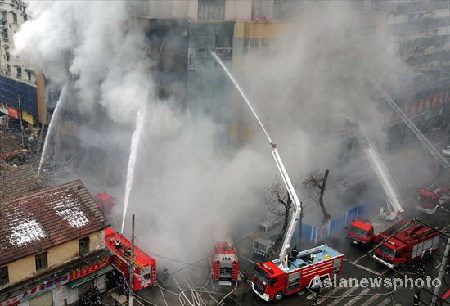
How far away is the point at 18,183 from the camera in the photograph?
77.0ft

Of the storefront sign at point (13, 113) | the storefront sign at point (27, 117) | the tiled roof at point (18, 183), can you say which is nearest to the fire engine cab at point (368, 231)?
the tiled roof at point (18, 183)

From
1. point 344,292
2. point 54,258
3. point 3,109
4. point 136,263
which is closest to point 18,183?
point 54,258

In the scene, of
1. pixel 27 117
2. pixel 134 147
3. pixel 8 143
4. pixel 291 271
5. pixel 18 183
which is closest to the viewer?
pixel 291 271

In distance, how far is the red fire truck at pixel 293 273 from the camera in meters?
20.3

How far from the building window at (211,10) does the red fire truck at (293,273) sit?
1703 centimetres

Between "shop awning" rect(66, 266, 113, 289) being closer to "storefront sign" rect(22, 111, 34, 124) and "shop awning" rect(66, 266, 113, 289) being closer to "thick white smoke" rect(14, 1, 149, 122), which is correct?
"thick white smoke" rect(14, 1, 149, 122)

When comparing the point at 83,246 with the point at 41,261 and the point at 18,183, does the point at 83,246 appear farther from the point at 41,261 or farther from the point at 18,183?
the point at 18,183

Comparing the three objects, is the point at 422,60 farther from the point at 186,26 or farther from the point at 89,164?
the point at 89,164

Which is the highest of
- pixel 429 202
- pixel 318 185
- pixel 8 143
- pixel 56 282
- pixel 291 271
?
pixel 318 185

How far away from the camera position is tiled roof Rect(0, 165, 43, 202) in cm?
2272

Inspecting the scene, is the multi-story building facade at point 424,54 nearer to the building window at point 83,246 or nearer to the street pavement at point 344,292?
the street pavement at point 344,292

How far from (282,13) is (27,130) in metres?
26.0

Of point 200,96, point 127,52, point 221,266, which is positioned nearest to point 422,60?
point 200,96

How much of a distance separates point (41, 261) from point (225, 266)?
7.93 meters
